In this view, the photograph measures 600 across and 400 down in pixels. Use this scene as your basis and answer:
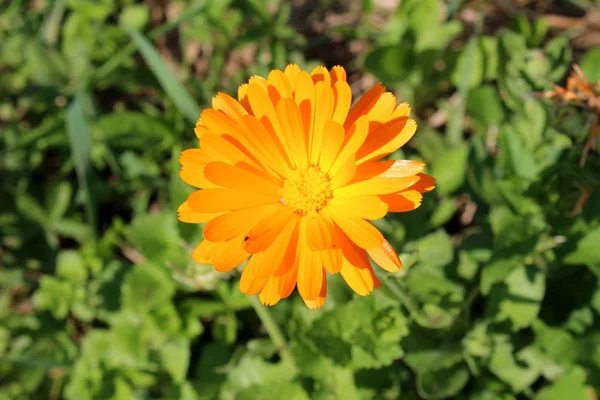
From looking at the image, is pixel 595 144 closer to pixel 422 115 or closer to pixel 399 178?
pixel 399 178

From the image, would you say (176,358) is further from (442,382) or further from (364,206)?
(364,206)

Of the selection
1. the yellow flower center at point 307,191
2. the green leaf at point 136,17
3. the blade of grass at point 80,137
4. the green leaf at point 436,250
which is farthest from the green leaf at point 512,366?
the green leaf at point 136,17

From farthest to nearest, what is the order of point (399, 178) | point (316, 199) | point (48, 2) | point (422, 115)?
point (48, 2) → point (422, 115) → point (316, 199) → point (399, 178)

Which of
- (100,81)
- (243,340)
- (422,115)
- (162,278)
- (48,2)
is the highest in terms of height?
(48,2)

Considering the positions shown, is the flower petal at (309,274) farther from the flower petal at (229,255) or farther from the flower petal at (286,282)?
the flower petal at (229,255)

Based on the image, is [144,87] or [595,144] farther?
[144,87]

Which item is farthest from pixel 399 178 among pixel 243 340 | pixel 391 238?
pixel 243 340

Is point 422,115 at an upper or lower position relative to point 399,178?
lower

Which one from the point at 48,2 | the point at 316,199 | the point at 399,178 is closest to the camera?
the point at 399,178
